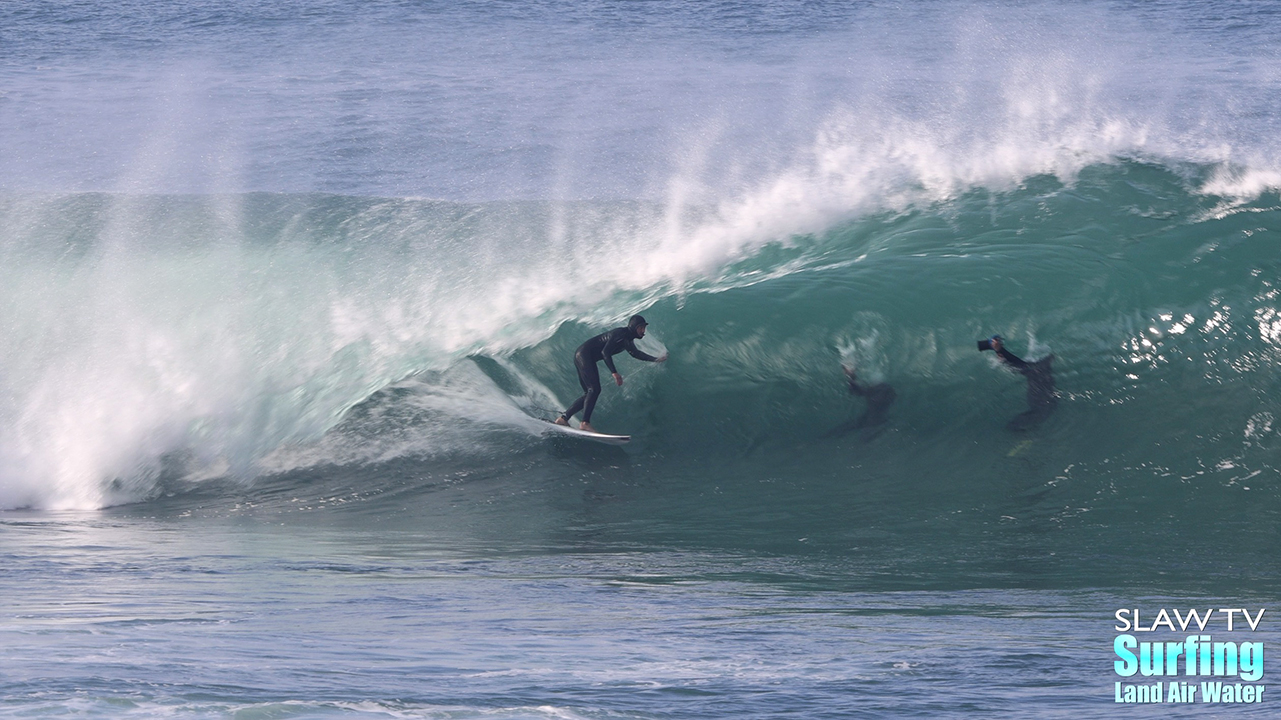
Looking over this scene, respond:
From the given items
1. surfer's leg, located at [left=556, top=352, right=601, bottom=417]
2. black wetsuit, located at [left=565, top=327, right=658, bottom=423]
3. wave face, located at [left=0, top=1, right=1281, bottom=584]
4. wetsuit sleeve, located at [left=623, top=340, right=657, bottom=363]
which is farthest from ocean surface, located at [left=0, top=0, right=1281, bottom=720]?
wetsuit sleeve, located at [left=623, top=340, right=657, bottom=363]

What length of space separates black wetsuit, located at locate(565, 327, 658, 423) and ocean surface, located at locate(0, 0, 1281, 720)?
33 centimetres

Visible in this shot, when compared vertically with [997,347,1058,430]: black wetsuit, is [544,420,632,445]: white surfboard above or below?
below

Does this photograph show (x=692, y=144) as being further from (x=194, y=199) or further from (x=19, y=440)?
(x=19, y=440)

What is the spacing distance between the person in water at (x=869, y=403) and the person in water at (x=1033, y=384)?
826 mm

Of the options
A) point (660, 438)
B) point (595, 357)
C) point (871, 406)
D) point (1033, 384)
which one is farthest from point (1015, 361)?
point (595, 357)

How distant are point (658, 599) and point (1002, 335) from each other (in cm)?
487

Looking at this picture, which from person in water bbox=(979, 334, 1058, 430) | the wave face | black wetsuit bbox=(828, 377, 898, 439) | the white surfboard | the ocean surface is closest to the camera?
the ocean surface

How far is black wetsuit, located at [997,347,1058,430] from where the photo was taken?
913 centimetres

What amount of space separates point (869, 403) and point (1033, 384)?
49.9 inches

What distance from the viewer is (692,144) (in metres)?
22.4

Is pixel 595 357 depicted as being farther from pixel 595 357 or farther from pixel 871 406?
pixel 871 406

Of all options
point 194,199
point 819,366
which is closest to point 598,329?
point 819,366

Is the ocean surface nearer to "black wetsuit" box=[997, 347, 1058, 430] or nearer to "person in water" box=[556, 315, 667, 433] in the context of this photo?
"black wetsuit" box=[997, 347, 1058, 430]

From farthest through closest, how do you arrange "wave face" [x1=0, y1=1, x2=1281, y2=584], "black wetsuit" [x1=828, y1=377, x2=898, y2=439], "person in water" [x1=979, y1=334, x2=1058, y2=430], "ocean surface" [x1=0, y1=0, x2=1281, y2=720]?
"black wetsuit" [x1=828, y1=377, x2=898, y2=439]
"person in water" [x1=979, y1=334, x2=1058, y2=430]
"wave face" [x1=0, y1=1, x2=1281, y2=584]
"ocean surface" [x1=0, y1=0, x2=1281, y2=720]
